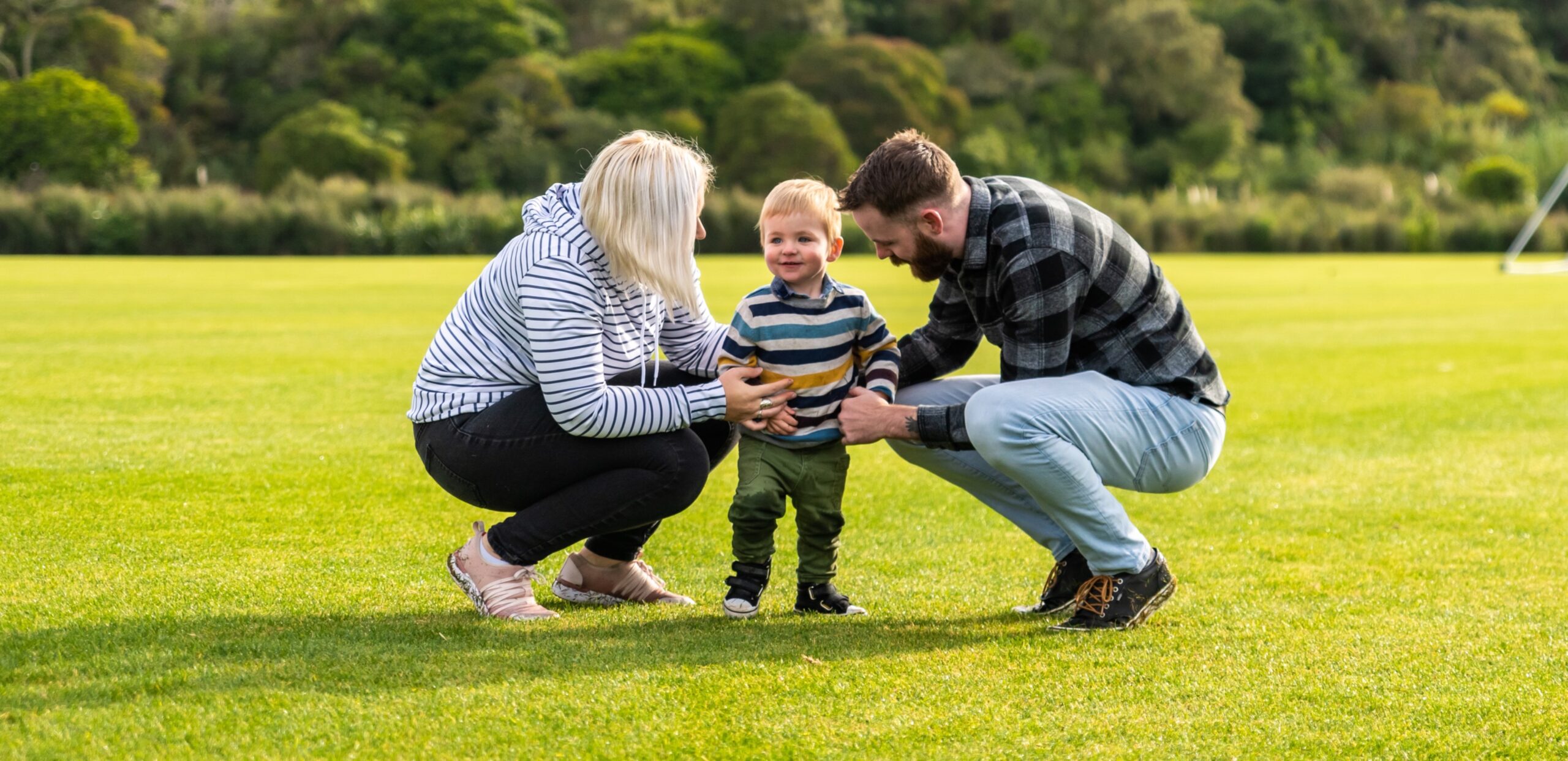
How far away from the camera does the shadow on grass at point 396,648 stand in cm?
327

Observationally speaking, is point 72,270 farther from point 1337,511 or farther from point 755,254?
point 1337,511

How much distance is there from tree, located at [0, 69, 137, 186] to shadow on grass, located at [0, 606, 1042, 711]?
60196mm

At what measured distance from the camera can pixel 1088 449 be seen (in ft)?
13.1

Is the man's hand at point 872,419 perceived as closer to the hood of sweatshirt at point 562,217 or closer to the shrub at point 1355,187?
the hood of sweatshirt at point 562,217

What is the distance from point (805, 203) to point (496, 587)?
137 cm

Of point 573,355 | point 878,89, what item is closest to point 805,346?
point 573,355

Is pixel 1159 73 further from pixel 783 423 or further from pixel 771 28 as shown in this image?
pixel 783 423

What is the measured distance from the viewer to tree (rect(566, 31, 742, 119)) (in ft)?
226

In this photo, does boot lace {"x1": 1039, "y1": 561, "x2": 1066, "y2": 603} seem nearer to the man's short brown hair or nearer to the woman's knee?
the woman's knee

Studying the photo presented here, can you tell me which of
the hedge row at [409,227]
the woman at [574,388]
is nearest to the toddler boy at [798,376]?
the woman at [574,388]

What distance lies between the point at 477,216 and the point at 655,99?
26.5 meters

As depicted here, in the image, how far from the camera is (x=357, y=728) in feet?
9.73

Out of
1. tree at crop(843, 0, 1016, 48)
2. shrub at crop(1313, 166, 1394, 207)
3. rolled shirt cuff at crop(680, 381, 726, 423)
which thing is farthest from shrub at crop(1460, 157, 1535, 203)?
rolled shirt cuff at crop(680, 381, 726, 423)

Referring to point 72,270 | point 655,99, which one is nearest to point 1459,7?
point 655,99
